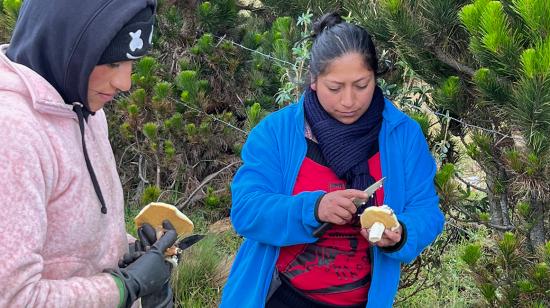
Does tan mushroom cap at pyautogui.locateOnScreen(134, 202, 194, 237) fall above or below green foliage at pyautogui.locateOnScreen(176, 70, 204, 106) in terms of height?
above

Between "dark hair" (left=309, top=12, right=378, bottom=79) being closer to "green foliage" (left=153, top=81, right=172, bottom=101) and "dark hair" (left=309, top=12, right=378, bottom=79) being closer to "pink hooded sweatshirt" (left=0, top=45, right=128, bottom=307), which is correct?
"pink hooded sweatshirt" (left=0, top=45, right=128, bottom=307)

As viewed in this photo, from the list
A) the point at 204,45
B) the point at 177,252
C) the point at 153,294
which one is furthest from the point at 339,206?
the point at 204,45

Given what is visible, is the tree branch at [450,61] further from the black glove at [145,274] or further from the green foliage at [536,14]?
the black glove at [145,274]

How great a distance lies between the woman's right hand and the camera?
213cm

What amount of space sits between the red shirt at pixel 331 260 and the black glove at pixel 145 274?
2.29 feet

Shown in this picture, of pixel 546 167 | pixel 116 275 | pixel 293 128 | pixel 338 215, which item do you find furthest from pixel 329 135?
pixel 116 275

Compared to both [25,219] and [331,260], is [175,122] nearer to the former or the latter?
[331,260]

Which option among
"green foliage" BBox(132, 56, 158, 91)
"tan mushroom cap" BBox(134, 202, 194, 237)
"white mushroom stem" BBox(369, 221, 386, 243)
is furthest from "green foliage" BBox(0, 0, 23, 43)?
"white mushroom stem" BBox(369, 221, 386, 243)

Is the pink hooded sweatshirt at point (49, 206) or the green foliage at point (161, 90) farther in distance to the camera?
the green foliage at point (161, 90)

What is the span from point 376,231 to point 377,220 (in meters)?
0.03

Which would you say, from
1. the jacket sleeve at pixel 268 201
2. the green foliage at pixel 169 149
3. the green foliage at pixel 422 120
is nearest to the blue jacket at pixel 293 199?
the jacket sleeve at pixel 268 201

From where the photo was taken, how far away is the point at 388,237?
220cm

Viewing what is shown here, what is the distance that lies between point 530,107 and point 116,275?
4.55ft

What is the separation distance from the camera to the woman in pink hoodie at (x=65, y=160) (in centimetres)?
136
